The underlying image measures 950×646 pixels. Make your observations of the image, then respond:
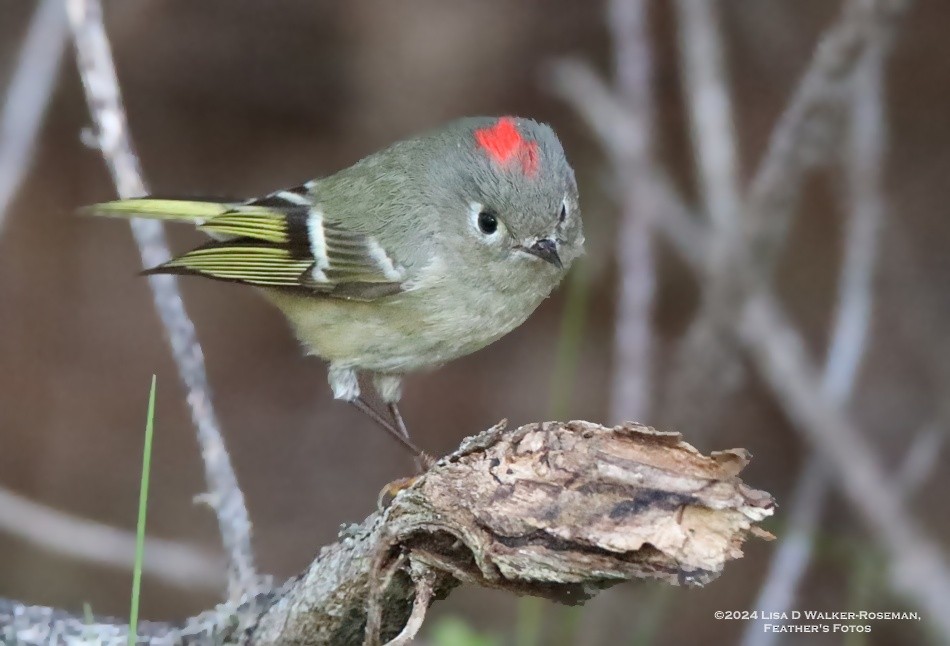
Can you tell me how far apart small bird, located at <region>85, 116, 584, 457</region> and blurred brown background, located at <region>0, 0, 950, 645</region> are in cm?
119

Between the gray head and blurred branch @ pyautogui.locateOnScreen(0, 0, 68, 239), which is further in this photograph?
blurred branch @ pyautogui.locateOnScreen(0, 0, 68, 239)

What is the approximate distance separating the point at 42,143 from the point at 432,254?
2.03 metres

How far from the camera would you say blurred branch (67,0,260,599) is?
2.10m

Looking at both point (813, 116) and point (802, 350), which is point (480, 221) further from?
point (802, 350)

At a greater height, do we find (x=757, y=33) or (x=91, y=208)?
(x=757, y=33)

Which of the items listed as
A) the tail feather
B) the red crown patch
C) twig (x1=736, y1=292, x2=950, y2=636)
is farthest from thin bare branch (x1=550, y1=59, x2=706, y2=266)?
the tail feather

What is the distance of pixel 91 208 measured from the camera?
249cm

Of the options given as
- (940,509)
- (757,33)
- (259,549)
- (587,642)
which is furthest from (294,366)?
(940,509)

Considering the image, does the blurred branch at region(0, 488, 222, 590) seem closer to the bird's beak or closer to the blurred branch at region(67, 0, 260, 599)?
the blurred branch at region(67, 0, 260, 599)

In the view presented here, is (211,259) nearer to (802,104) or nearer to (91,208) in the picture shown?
(91,208)

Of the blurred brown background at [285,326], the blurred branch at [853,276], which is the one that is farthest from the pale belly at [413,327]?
the blurred brown background at [285,326]

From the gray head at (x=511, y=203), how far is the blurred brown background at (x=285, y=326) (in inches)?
50.3

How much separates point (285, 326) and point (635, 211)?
1.48m

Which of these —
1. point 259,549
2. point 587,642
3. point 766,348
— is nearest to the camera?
point 766,348
